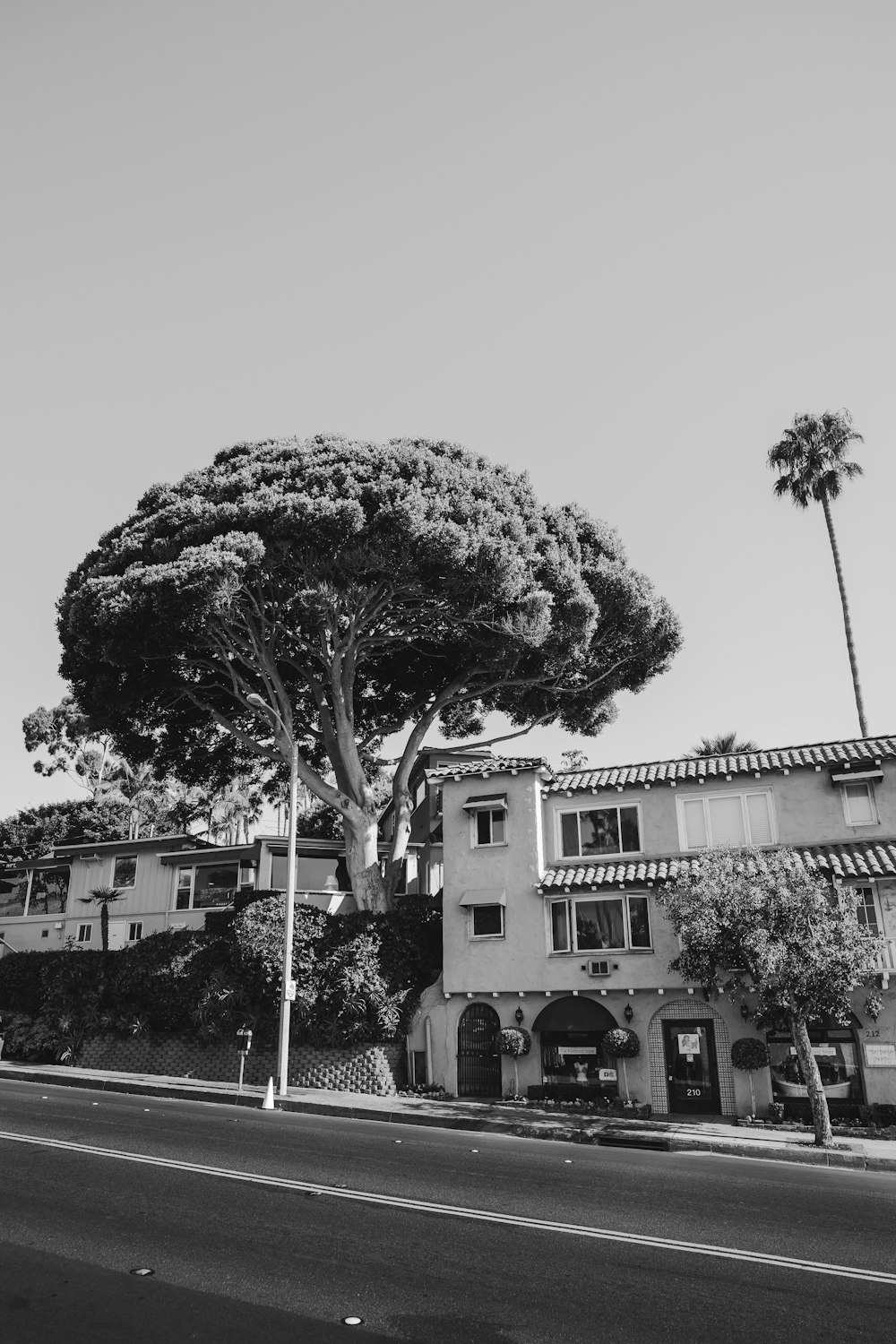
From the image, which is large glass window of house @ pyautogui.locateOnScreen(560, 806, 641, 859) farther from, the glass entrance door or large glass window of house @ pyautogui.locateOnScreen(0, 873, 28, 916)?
large glass window of house @ pyautogui.locateOnScreen(0, 873, 28, 916)

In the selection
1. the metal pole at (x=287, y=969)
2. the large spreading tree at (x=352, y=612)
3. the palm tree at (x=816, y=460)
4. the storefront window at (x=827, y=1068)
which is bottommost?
the storefront window at (x=827, y=1068)

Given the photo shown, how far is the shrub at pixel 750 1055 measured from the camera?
935 inches

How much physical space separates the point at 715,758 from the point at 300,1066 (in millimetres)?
15658

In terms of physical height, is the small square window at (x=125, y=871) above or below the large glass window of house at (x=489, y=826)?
above

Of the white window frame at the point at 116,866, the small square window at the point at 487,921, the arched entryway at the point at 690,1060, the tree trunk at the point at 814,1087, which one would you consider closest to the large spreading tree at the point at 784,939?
the tree trunk at the point at 814,1087

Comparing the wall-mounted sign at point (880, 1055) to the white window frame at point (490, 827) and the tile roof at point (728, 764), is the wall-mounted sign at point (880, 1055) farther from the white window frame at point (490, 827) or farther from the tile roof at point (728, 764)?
the white window frame at point (490, 827)

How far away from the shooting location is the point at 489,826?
29625 mm

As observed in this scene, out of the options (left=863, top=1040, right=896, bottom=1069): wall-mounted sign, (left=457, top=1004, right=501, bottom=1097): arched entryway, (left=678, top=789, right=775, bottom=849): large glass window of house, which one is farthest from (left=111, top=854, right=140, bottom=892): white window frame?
(left=863, top=1040, right=896, bottom=1069): wall-mounted sign

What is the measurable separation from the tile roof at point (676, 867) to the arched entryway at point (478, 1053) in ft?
13.8

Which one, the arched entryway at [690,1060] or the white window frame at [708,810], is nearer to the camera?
the arched entryway at [690,1060]

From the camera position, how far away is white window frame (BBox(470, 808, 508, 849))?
95.9ft

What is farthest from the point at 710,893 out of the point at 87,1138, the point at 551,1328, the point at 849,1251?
the point at 551,1328

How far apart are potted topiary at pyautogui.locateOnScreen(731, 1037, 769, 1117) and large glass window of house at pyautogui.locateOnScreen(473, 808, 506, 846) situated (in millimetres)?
8956

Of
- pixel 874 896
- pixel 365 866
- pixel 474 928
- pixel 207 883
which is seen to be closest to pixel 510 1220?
pixel 874 896
